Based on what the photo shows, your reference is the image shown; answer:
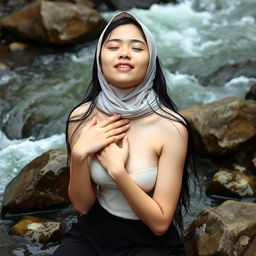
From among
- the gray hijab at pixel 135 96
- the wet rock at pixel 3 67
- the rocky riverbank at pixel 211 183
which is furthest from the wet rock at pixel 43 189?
the wet rock at pixel 3 67

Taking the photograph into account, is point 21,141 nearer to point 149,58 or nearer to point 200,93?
point 200,93

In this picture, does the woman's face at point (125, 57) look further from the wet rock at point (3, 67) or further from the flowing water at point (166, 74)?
the wet rock at point (3, 67)

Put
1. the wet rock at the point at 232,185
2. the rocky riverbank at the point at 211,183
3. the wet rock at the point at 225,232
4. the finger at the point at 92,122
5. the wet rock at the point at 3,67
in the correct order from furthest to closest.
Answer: the wet rock at the point at 3,67 → the wet rock at the point at 232,185 → the rocky riverbank at the point at 211,183 → the wet rock at the point at 225,232 → the finger at the point at 92,122

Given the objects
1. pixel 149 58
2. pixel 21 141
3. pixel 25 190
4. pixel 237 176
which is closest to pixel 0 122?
pixel 21 141

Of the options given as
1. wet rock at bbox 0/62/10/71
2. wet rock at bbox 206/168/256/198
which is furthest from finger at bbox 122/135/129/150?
wet rock at bbox 0/62/10/71

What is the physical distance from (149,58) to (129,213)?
813 millimetres

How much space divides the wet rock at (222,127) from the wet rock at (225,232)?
5.23 ft

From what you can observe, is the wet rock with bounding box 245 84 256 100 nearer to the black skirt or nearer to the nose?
the black skirt

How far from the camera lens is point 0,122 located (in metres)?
6.40

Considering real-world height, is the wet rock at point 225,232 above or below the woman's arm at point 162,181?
below

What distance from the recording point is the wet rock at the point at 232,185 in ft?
15.2

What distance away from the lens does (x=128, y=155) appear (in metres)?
2.59

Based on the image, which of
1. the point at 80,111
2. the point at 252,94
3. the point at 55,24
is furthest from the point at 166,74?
the point at 80,111

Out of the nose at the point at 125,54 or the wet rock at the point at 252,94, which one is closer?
the nose at the point at 125,54
